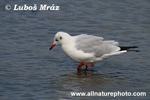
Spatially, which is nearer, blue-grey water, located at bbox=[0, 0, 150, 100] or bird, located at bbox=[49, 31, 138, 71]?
blue-grey water, located at bbox=[0, 0, 150, 100]

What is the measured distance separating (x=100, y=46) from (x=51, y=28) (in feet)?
12.0

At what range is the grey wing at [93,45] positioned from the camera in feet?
33.9

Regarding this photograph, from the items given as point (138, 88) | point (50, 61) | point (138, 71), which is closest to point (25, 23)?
point (50, 61)

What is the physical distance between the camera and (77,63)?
11.3 m

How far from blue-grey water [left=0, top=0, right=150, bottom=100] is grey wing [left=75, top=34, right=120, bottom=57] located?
1.73 feet

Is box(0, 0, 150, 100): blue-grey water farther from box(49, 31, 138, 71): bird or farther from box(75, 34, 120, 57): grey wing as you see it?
box(75, 34, 120, 57): grey wing

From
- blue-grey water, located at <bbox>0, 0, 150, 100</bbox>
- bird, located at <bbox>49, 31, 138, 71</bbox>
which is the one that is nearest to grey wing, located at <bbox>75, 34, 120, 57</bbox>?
bird, located at <bbox>49, 31, 138, 71</bbox>

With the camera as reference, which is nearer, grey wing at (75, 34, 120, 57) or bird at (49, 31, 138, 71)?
bird at (49, 31, 138, 71)

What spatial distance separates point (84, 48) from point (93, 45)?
346 millimetres

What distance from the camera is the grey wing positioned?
1033 centimetres

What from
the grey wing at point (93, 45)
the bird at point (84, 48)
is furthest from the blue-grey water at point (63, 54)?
the grey wing at point (93, 45)

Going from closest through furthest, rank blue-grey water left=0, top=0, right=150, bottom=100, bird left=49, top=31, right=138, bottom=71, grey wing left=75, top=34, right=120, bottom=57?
Result: blue-grey water left=0, top=0, right=150, bottom=100 → bird left=49, top=31, right=138, bottom=71 → grey wing left=75, top=34, right=120, bottom=57

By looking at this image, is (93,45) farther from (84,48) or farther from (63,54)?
(63,54)

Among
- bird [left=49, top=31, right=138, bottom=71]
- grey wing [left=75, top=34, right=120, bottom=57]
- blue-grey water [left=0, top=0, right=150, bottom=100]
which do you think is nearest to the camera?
blue-grey water [left=0, top=0, right=150, bottom=100]
